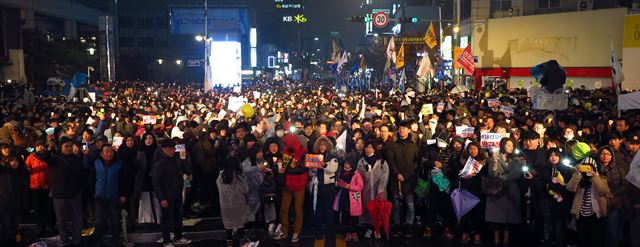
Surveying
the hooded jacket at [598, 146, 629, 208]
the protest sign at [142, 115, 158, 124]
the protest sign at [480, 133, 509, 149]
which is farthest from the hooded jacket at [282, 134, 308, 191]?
the protest sign at [142, 115, 158, 124]

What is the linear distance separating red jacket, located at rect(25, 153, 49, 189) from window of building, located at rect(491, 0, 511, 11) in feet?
134

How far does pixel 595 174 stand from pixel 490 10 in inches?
1569

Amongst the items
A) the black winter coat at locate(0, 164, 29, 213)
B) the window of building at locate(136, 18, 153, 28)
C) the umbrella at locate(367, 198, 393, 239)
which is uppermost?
the window of building at locate(136, 18, 153, 28)

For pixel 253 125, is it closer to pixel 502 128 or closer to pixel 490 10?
pixel 502 128

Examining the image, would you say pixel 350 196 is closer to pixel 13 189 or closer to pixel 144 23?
pixel 13 189

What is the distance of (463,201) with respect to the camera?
8.84 meters

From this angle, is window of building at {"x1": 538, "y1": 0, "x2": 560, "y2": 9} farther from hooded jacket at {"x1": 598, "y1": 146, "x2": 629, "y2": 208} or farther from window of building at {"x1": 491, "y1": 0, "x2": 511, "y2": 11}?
hooded jacket at {"x1": 598, "y1": 146, "x2": 629, "y2": 208}

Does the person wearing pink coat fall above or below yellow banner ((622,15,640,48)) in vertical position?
below

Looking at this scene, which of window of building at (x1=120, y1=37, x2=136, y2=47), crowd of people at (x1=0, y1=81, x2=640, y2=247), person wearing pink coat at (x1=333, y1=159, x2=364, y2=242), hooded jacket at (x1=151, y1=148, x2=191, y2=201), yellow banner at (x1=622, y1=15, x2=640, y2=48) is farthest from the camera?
window of building at (x1=120, y1=37, x2=136, y2=47)

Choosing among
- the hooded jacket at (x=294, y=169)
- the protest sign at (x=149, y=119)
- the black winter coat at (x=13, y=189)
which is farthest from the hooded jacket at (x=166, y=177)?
the protest sign at (x=149, y=119)

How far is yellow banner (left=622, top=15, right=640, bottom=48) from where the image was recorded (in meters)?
28.2

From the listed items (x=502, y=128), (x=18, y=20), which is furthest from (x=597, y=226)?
(x=18, y=20)

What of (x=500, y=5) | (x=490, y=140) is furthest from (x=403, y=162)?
(x=500, y=5)

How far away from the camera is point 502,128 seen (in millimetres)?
10344
